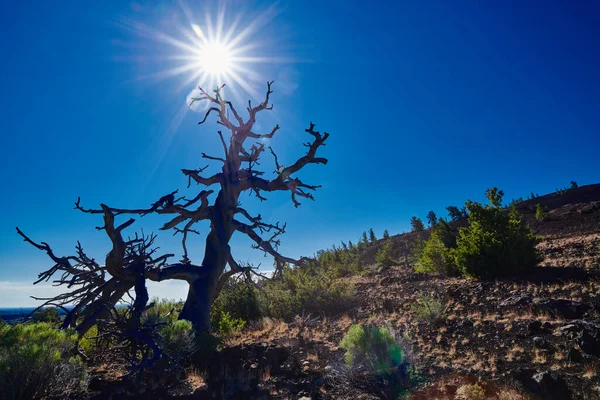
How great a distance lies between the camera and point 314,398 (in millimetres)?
4219

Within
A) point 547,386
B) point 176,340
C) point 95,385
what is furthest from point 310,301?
point 547,386

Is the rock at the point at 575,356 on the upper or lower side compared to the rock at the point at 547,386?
lower

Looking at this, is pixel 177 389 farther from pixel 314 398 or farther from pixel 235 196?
pixel 235 196

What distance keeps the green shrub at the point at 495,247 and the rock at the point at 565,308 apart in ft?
16.9

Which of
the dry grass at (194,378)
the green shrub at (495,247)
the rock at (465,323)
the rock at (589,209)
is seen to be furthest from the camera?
the rock at (589,209)

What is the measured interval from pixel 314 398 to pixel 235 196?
20.9 feet

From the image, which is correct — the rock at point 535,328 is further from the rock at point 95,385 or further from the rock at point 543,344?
the rock at point 95,385

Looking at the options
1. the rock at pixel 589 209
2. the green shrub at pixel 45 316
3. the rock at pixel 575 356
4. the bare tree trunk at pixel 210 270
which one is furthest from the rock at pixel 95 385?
the rock at pixel 589 209

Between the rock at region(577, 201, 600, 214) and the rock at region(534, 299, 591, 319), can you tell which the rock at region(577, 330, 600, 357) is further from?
the rock at region(577, 201, 600, 214)

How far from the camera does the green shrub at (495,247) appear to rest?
11.5m

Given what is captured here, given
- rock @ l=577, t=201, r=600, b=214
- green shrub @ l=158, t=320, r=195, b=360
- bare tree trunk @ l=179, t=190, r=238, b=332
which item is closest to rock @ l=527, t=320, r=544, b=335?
green shrub @ l=158, t=320, r=195, b=360

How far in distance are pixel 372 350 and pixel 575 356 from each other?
279 centimetres

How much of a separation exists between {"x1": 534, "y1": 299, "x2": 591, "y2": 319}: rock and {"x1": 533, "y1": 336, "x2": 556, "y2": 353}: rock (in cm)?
152

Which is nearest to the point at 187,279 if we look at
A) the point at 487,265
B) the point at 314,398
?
the point at 314,398
